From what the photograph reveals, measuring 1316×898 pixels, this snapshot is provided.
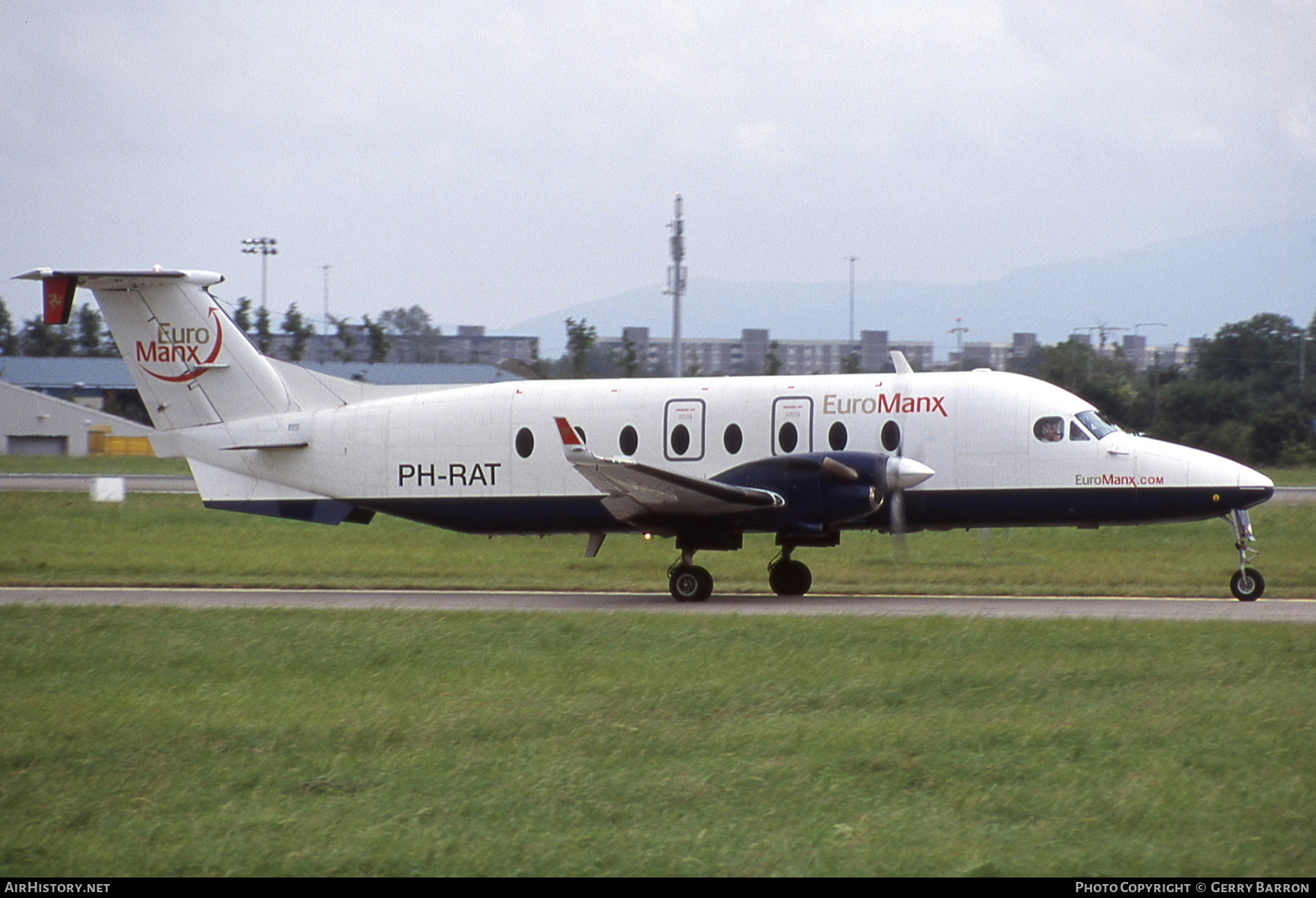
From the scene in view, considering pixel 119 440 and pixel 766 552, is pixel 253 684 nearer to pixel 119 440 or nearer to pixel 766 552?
pixel 766 552

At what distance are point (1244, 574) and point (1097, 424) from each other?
2.78 m

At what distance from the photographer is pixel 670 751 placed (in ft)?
29.7

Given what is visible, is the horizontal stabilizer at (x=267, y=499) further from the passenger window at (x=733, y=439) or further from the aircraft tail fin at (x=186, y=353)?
the passenger window at (x=733, y=439)

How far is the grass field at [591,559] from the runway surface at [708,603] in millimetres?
919

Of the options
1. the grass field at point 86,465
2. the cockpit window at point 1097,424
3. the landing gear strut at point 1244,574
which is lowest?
the grass field at point 86,465

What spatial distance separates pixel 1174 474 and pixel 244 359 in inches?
560

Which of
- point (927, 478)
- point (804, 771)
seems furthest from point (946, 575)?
point (804, 771)

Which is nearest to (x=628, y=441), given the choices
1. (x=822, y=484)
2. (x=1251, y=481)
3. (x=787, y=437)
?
(x=787, y=437)

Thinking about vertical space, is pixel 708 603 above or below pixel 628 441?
below

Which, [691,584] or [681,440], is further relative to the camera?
[681,440]

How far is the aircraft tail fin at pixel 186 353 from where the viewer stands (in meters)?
20.7

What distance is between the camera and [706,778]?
8227mm

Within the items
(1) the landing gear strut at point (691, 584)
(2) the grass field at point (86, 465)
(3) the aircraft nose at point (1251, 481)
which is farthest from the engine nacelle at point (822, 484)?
(2) the grass field at point (86, 465)

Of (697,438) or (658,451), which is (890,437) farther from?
(658,451)
